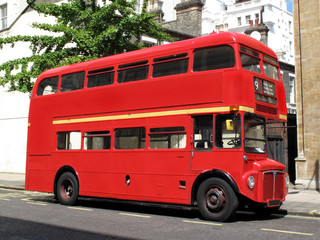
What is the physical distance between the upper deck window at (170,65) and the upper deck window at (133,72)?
1.14 ft

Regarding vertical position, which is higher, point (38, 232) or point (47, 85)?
point (47, 85)

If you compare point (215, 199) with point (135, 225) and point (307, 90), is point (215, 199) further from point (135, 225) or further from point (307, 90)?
point (307, 90)

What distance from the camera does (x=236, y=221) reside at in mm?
9914

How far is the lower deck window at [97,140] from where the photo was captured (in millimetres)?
12328

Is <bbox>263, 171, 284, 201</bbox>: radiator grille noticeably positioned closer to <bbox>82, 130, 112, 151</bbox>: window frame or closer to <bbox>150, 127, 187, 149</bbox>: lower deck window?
<bbox>150, 127, 187, 149</bbox>: lower deck window

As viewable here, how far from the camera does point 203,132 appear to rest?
10.2 m

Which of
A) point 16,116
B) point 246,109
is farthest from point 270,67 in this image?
point 16,116

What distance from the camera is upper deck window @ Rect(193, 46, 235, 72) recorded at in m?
9.91

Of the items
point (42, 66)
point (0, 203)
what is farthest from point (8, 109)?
point (0, 203)

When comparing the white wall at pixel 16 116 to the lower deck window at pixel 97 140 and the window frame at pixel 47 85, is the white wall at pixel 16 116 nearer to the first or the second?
the window frame at pixel 47 85

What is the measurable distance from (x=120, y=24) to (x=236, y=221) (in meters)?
10.0

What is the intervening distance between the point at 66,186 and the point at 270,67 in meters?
7.15

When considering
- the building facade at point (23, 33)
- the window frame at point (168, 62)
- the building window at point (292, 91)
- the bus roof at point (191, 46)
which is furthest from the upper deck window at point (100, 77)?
the building window at point (292, 91)

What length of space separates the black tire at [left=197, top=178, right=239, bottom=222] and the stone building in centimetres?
845
